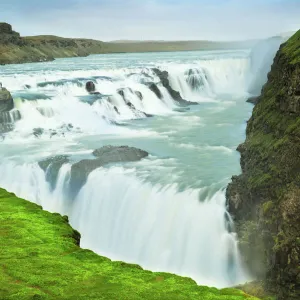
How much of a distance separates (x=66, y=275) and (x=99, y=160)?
17.7 metres

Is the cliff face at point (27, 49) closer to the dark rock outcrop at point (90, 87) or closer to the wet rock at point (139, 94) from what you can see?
the dark rock outcrop at point (90, 87)

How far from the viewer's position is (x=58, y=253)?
12.5m

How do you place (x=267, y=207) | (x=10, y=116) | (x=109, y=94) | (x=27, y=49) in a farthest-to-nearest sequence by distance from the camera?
(x=27, y=49)
(x=109, y=94)
(x=10, y=116)
(x=267, y=207)

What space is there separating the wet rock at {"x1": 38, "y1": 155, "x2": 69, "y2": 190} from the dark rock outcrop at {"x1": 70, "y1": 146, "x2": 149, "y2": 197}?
1425 mm

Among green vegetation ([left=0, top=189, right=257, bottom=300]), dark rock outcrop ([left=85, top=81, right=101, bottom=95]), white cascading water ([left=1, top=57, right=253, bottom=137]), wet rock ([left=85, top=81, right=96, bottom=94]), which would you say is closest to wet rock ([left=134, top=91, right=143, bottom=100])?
white cascading water ([left=1, top=57, right=253, bottom=137])

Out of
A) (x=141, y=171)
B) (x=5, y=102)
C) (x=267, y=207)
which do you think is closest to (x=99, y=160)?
(x=141, y=171)

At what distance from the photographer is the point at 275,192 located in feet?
59.7

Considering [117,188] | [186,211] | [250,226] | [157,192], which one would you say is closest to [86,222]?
[117,188]

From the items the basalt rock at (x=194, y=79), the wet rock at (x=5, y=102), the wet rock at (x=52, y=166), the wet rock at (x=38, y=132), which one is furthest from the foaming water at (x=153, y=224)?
the basalt rock at (x=194, y=79)

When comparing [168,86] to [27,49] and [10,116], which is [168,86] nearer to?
[10,116]

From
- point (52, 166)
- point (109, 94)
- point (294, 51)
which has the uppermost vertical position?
point (294, 51)

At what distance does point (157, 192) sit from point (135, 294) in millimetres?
13377

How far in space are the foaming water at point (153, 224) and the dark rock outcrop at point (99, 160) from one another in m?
0.47

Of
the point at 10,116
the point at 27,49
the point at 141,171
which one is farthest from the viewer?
the point at 27,49
